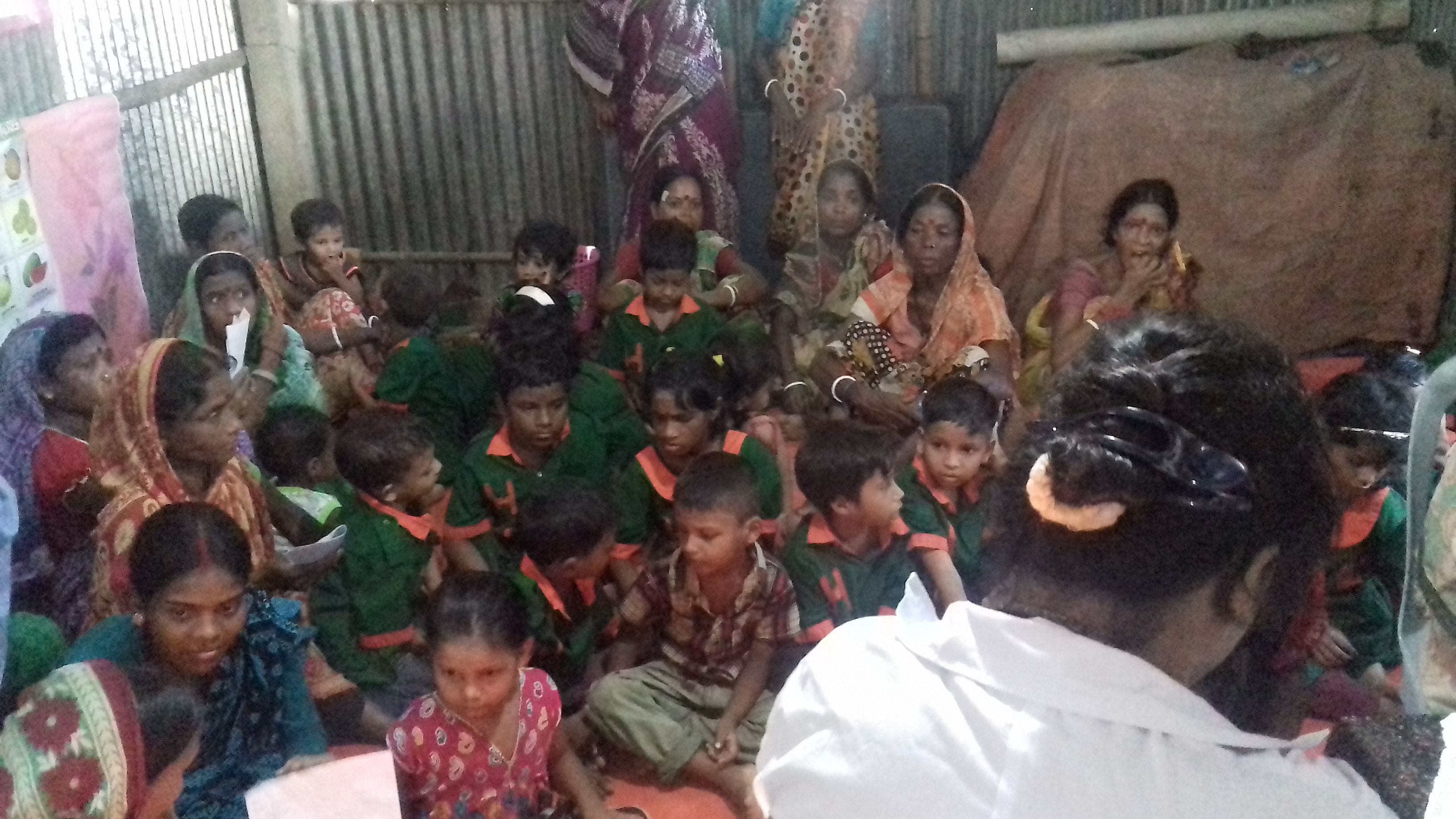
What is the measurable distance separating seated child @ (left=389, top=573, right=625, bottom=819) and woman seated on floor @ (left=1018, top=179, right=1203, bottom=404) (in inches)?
80.8

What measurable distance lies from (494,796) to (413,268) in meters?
3.30

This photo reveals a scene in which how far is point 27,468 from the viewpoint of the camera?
2.59 meters

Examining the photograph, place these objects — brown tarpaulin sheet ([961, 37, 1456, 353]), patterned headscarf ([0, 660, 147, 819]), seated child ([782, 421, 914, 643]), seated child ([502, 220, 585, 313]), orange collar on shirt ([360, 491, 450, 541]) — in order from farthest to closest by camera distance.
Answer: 1. brown tarpaulin sheet ([961, 37, 1456, 353])
2. seated child ([502, 220, 585, 313])
3. orange collar on shirt ([360, 491, 450, 541])
4. seated child ([782, 421, 914, 643])
5. patterned headscarf ([0, 660, 147, 819])

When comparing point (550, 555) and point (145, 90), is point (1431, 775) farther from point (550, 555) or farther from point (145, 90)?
A: point (145, 90)

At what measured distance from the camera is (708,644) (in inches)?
104

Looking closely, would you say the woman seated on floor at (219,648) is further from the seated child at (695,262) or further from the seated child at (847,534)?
the seated child at (695,262)

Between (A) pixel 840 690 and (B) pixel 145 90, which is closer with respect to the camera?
(A) pixel 840 690

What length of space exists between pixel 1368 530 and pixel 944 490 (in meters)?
0.94

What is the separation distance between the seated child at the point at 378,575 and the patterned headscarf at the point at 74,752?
1045 mm

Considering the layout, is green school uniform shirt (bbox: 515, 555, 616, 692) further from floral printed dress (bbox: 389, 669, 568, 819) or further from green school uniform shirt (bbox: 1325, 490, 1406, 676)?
green school uniform shirt (bbox: 1325, 490, 1406, 676)

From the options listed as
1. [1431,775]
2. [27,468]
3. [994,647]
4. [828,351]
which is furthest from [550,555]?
[1431,775]

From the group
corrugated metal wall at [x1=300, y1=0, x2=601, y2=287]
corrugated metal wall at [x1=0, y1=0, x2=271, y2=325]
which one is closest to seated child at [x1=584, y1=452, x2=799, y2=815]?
corrugated metal wall at [x1=0, y1=0, x2=271, y2=325]

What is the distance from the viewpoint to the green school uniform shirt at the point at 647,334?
3846 mm

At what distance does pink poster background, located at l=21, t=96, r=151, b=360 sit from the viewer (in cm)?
294
